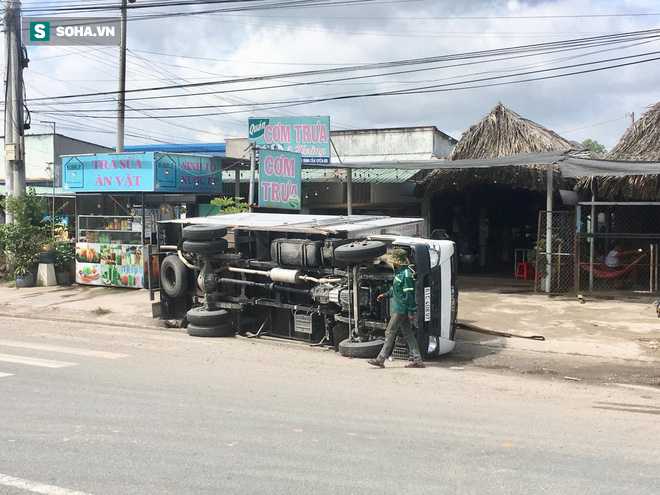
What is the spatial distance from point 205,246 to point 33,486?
20.7 ft

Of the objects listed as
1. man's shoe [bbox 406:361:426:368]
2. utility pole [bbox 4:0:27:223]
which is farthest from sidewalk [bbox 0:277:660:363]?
utility pole [bbox 4:0:27:223]

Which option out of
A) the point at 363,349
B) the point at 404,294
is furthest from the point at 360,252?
the point at 363,349

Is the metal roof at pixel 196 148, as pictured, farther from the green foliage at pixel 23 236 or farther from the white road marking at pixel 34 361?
the white road marking at pixel 34 361

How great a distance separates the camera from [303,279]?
9719mm

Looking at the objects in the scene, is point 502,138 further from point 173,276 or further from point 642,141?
point 173,276

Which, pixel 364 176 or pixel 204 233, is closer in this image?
pixel 204 233

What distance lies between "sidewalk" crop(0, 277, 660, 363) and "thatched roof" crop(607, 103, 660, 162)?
152 inches

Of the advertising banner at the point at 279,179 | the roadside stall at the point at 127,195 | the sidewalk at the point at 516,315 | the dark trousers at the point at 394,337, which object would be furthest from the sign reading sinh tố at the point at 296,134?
the dark trousers at the point at 394,337

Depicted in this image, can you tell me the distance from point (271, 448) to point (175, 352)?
4760 mm

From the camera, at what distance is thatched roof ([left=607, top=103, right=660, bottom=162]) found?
1573 centimetres

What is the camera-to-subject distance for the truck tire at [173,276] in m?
11.3

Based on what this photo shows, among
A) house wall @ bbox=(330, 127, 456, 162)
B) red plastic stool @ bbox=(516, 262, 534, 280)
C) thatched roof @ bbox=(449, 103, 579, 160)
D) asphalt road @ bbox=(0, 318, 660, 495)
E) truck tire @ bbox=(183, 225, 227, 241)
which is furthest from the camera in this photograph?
house wall @ bbox=(330, 127, 456, 162)

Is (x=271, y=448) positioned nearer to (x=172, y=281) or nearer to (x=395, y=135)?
(x=172, y=281)

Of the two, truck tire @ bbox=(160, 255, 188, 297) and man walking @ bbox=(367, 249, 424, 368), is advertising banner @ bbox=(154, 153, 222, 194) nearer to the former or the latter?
truck tire @ bbox=(160, 255, 188, 297)
